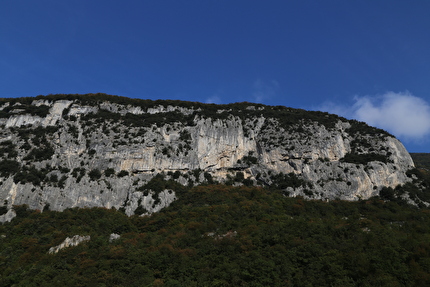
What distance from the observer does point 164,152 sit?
63750 millimetres

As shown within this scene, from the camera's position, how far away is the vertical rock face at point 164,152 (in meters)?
54.2

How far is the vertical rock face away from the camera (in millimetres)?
54156

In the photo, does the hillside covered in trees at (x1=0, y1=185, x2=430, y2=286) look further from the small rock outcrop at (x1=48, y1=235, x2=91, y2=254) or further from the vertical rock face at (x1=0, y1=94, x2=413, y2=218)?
the vertical rock face at (x1=0, y1=94, x2=413, y2=218)

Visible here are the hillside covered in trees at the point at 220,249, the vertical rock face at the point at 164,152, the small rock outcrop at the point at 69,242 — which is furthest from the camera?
the vertical rock face at the point at 164,152

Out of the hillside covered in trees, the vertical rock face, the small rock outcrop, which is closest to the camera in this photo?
the hillside covered in trees

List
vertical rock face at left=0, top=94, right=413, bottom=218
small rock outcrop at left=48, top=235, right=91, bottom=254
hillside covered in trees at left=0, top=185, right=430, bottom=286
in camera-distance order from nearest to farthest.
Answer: hillside covered in trees at left=0, top=185, right=430, bottom=286 < small rock outcrop at left=48, top=235, right=91, bottom=254 < vertical rock face at left=0, top=94, right=413, bottom=218

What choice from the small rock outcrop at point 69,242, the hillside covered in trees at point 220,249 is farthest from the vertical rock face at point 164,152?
the small rock outcrop at point 69,242

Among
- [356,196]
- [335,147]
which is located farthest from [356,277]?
[335,147]

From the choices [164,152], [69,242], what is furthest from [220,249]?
[164,152]

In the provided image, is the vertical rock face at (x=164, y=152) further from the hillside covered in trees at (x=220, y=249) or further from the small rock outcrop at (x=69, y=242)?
the small rock outcrop at (x=69, y=242)

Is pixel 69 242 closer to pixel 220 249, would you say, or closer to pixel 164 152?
pixel 220 249

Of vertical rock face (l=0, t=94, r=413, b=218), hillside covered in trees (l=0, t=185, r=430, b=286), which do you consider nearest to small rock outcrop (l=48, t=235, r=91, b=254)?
hillside covered in trees (l=0, t=185, r=430, b=286)

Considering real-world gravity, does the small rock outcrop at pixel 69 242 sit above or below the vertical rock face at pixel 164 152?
below

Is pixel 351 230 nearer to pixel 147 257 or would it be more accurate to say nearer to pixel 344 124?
pixel 147 257
